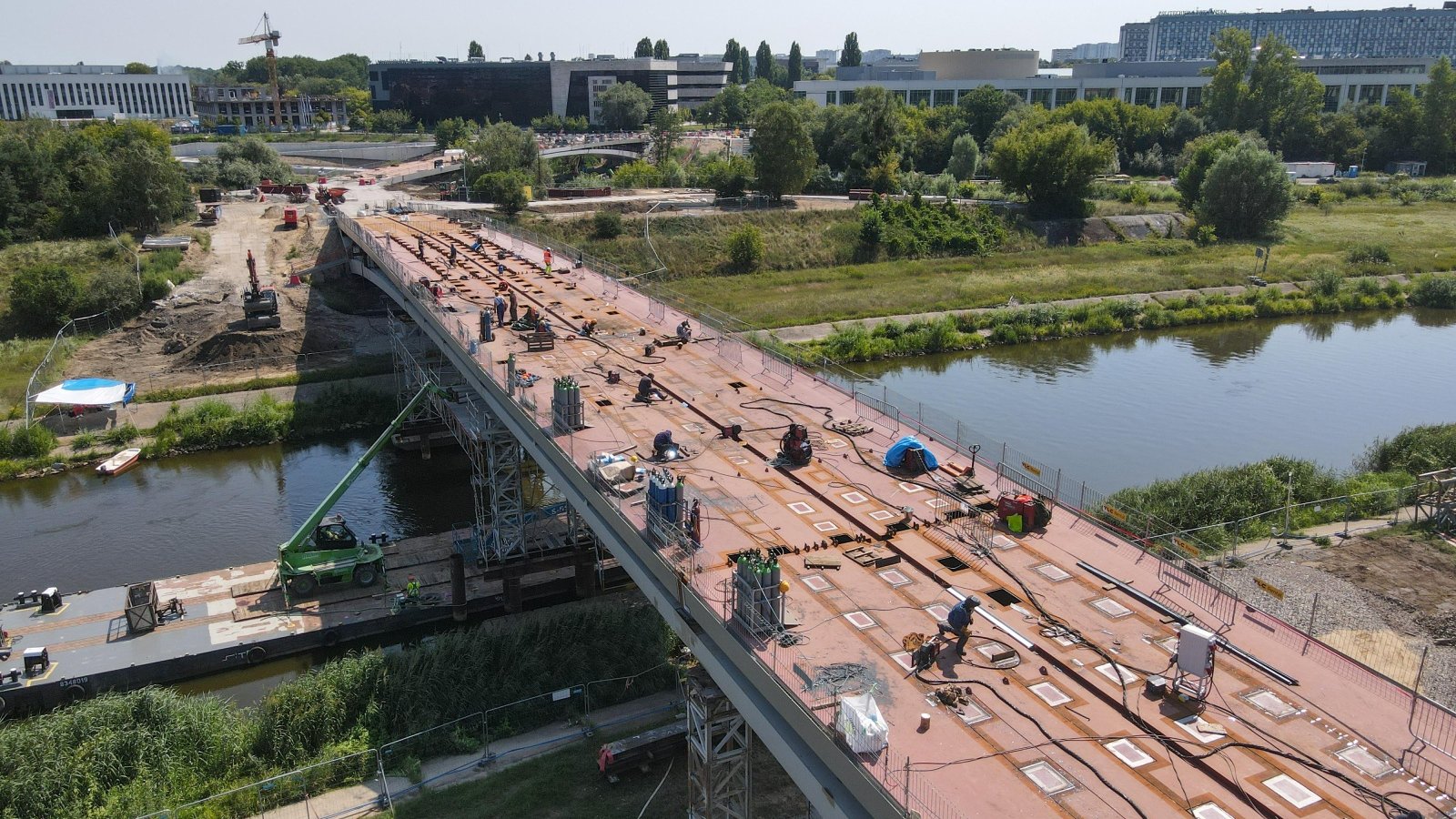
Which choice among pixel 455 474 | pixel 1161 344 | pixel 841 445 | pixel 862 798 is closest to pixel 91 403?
pixel 455 474

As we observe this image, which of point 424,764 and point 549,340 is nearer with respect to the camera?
point 424,764

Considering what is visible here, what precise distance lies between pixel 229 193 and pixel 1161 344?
79.9m

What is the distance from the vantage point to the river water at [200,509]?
1436 inches

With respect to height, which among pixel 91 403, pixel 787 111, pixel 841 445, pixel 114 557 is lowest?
pixel 114 557

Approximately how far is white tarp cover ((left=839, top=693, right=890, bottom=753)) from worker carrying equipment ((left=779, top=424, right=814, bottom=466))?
11.9 metres

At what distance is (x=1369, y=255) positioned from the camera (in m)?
84.0

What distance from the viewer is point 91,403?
47.8 meters

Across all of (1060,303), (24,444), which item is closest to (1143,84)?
(1060,303)

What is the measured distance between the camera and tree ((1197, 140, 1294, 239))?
89.6 meters

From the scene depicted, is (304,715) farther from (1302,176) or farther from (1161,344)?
(1302,176)

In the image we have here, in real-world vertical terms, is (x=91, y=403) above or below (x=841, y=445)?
below

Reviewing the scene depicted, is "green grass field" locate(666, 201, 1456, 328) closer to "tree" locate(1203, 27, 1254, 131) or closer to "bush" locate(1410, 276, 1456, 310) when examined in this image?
"bush" locate(1410, 276, 1456, 310)

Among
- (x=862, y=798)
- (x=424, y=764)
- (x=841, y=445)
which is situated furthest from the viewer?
(x=841, y=445)

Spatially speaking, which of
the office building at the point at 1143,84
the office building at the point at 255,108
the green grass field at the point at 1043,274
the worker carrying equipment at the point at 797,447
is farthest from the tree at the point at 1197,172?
the office building at the point at 255,108
